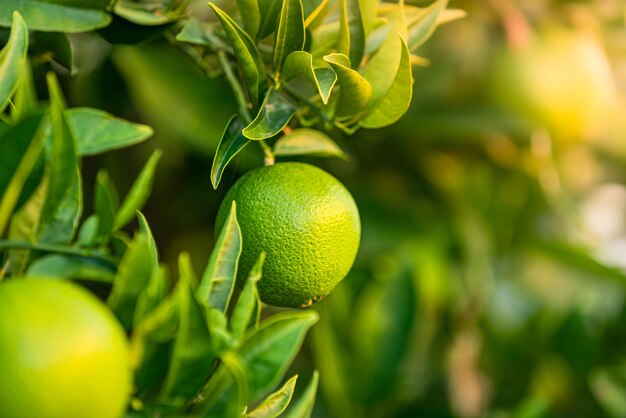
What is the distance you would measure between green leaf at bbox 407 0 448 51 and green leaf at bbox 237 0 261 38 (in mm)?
130

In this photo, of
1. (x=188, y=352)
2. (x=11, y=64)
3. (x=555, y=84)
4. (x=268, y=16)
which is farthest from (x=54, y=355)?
(x=555, y=84)

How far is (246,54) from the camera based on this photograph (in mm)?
600

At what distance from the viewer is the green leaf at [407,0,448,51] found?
683 mm

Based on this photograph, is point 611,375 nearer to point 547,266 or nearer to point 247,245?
point 547,266

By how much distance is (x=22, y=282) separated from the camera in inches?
18.9

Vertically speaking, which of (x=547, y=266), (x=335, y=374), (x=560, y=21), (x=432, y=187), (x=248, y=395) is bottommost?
(x=547, y=266)

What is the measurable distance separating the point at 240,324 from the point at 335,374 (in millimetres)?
769

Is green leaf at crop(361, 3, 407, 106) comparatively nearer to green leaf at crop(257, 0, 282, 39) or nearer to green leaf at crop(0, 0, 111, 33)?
green leaf at crop(257, 0, 282, 39)

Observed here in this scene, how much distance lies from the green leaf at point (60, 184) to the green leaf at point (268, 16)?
0.16 metres

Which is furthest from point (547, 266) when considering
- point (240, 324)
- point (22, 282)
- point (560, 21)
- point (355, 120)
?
point (22, 282)

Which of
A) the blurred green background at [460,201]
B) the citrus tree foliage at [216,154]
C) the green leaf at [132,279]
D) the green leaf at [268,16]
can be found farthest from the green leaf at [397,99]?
the blurred green background at [460,201]

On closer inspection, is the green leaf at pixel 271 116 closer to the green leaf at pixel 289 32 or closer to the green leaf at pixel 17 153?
the green leaf at pixel 289 32

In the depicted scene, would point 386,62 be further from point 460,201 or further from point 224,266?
point 460,201

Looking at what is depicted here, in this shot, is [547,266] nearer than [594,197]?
Yes
